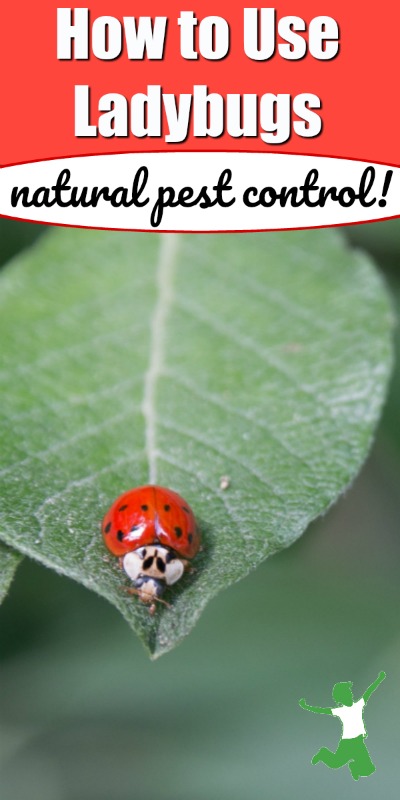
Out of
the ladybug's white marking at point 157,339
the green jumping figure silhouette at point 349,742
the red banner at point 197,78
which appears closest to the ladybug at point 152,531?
the ladybug's white marking at point 157,339

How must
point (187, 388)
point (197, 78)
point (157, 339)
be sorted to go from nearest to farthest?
1. point (187, 388)
2. point (157, 339)
3. point (197, 78)

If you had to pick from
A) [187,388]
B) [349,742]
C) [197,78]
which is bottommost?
[349,742]

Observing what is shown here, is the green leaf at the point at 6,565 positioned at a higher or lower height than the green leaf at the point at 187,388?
lower

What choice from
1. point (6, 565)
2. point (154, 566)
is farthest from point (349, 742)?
point (6, 565)

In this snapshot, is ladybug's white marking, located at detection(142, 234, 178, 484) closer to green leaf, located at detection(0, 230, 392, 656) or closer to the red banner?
green leaf, located at detection(0, 230, 392, 656)

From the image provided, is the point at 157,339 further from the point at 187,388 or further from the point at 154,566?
the point at 154,566

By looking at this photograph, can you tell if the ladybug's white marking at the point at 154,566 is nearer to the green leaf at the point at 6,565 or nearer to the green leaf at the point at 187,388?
the green leaf at the point at 187,388

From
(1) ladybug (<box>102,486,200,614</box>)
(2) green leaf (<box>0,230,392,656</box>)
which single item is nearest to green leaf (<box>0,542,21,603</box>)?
(2) green leaf (<box>0,230,392,656</box>)
